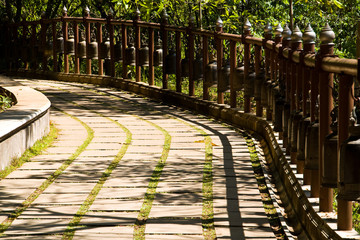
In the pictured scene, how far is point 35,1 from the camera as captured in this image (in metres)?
18.2

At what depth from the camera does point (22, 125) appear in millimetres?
6594

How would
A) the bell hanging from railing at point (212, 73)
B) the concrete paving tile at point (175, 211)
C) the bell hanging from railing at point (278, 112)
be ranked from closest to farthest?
the concrete paving tile at point (175, 211) → the bell hanging from railing at point (278, 112) → the bell hanging from railing at point (212, 73)

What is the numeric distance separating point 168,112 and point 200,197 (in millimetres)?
4763

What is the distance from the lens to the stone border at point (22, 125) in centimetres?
616

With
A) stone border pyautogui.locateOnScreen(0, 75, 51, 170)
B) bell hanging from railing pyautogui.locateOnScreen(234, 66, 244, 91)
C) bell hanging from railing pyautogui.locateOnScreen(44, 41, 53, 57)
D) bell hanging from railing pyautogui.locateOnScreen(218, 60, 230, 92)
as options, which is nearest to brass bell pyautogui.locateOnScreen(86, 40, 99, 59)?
bell hanging from railing pyautogui.locateOnScreen(44, 41, 53, 57)

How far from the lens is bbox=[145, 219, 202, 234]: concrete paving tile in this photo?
177 inches

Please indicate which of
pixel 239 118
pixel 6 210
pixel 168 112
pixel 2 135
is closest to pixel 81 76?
pixel 168 112

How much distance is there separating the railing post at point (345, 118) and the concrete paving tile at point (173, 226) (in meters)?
1.07

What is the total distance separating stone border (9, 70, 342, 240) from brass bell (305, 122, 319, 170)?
232 mm

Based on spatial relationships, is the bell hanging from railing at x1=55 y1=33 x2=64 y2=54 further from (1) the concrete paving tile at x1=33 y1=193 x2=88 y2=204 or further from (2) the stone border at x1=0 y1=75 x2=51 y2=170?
(1) the concrete paving tile at x1=33 y1=193 x2=88 y2=204

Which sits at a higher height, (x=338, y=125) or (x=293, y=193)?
(x=338, y=125)

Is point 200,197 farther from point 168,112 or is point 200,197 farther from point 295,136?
point 168,112

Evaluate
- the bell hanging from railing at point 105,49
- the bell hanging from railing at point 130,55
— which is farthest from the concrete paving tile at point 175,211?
the bell hanging from railing at point 105,49

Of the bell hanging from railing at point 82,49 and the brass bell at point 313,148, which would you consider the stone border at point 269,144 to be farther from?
the bell hanging from railing at point 82,49
